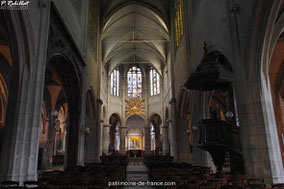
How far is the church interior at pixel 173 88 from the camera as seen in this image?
269 inches

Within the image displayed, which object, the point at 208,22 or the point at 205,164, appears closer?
the point at 208,22

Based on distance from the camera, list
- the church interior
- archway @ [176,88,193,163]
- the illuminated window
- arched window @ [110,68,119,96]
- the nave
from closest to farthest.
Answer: the nave < the church interior < the illuminated window < archway @ [176,88,193,163] < arched window @ [110,68,119,96]

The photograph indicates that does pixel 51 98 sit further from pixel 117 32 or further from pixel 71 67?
pixel 117 32

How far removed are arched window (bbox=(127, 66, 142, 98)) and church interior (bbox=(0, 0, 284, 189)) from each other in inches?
338

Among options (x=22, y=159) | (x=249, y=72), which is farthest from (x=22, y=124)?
(x=249, y=72)

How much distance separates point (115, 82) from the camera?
3422 cm

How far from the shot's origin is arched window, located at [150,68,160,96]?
33.8 m

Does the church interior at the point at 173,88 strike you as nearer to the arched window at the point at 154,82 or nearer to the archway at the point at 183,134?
the archway at the point at 183,134

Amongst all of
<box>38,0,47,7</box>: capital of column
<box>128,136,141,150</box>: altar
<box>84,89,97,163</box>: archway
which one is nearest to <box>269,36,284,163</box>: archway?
<box>38,0,47,7</box>: capital of column

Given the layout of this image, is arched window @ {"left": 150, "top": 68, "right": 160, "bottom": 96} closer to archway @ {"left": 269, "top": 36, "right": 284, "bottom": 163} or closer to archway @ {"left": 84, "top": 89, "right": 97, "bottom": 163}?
archway @ {"left": 84, "top": 89, "right": 97, "bottom": 163}

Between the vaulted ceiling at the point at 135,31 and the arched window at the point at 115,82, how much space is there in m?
2.31

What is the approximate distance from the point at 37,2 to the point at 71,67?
5.03 meters

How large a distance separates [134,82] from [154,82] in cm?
316

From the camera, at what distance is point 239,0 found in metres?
7.93
